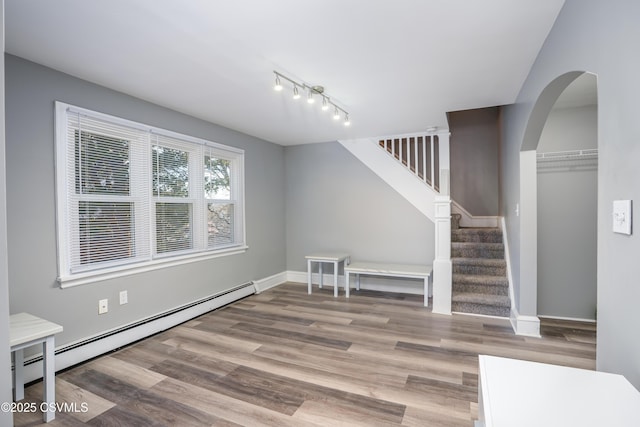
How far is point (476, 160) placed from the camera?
509cm

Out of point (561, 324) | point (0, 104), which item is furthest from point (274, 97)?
point (561, 324)

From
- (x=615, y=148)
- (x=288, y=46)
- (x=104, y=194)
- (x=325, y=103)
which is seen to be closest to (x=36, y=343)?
(x=104, y=194)

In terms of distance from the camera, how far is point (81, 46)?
2.07 m

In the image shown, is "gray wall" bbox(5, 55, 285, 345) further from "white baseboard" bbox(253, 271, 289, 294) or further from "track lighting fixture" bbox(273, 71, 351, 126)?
"track lighting fixture" bbox(273, 71, 351, 126)

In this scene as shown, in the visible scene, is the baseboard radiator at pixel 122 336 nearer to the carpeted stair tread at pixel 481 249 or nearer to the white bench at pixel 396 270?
the white bench at pixel 396 270

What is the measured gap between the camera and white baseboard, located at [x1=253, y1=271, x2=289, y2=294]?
4642mm

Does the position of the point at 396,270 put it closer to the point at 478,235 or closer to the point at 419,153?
the point at 478,235

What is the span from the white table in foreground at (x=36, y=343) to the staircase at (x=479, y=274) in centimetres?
373

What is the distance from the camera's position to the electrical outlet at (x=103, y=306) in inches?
105

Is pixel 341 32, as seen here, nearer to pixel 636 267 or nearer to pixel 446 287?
pixel 636 267

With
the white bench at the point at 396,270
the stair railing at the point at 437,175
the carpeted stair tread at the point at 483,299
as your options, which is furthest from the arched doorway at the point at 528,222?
the white bench at the point at 396,270

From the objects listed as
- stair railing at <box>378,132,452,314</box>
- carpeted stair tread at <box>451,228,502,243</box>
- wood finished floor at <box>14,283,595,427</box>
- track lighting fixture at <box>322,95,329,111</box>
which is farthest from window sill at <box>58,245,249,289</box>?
carpeted stair tread at <box>451,228,502,243</box>

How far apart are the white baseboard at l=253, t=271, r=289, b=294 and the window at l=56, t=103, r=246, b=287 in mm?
821

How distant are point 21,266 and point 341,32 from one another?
9.10ft
